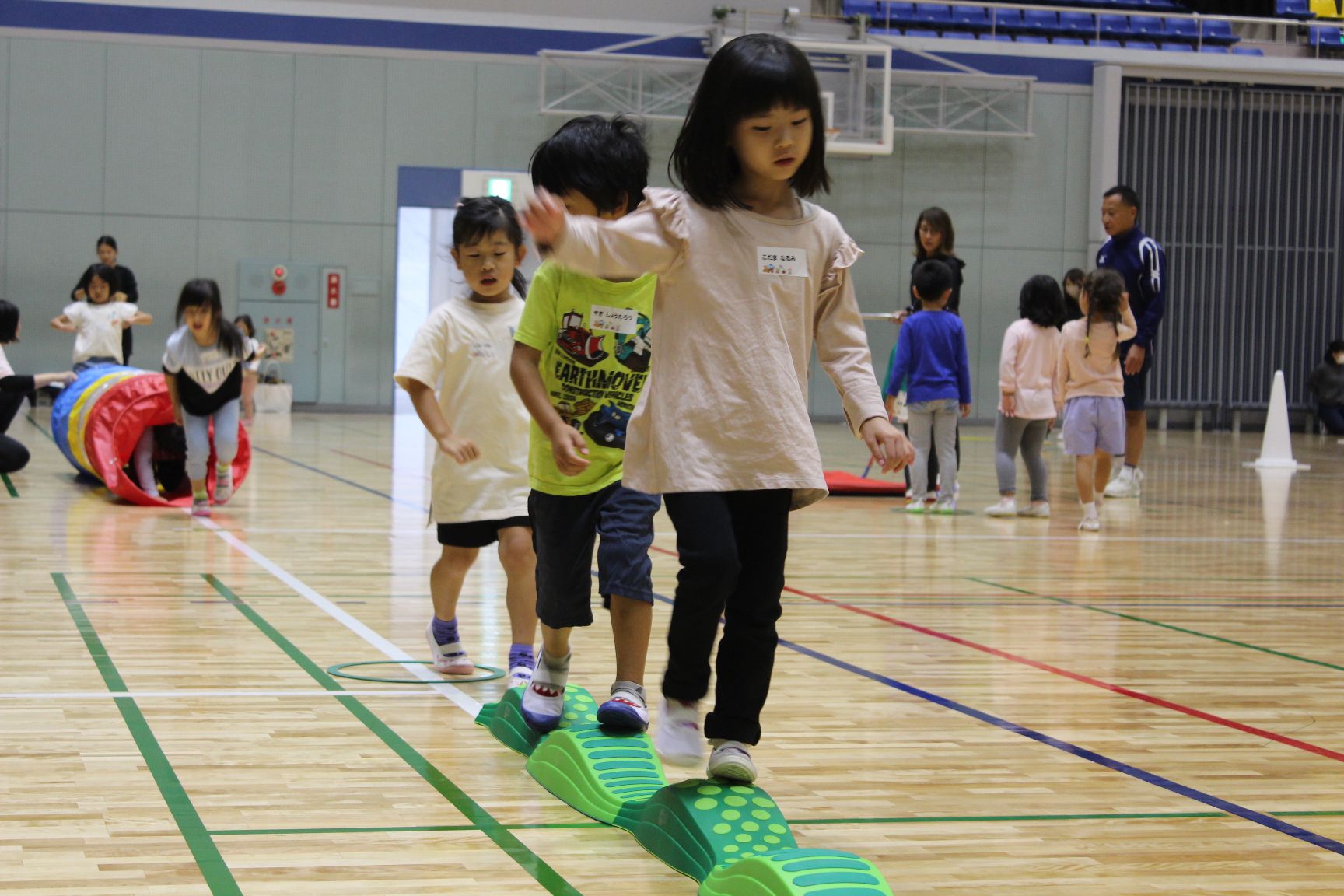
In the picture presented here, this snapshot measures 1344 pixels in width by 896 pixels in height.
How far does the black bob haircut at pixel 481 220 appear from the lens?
333cm

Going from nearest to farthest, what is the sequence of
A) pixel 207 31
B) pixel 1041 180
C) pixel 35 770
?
pixel 35 770
pixel 207 31
pixel 1041 180

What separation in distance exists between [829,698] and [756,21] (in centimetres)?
1558

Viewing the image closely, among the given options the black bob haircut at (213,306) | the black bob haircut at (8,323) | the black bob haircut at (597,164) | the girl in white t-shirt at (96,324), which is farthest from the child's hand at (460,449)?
the girl in white t-shirt at (96,324)

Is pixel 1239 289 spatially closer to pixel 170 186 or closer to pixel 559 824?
pixel 170 186

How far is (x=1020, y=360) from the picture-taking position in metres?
8.12

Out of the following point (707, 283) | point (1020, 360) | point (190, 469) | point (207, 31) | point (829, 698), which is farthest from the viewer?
point (207, 31)

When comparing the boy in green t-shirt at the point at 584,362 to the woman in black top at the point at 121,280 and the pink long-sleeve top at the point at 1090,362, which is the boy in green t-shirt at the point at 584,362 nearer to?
the pink long-sleeve top at the point at 1090,362

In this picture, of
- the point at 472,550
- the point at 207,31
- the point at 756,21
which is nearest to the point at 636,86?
the point at 756,21

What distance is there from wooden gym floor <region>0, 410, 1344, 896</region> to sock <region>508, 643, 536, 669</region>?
0.31 ft

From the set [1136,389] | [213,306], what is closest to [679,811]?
[213,306]

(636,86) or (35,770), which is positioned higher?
(636,86)

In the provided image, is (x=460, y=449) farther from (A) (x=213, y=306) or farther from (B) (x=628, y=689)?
(A) (x=213, y=306)

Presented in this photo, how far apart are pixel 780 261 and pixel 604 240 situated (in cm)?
29

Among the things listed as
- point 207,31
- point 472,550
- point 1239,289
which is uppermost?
point 207,31
